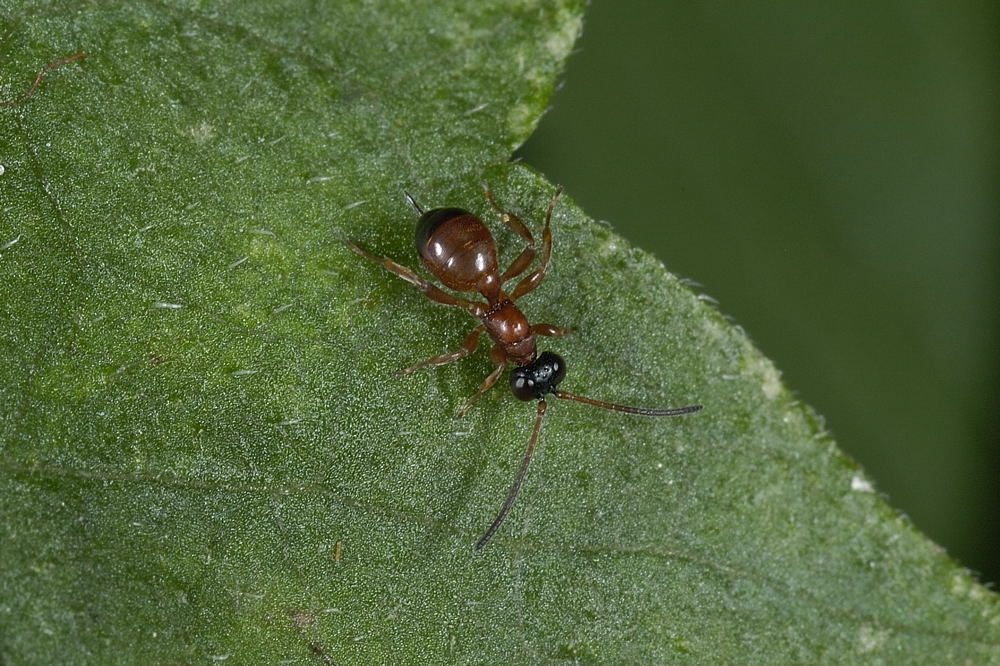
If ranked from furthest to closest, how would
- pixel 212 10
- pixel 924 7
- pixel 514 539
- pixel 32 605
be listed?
pixel 924 7 < pixel 514 539 < pixel 212 10 < pixel 32 605

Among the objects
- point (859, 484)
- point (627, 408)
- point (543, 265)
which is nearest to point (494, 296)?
point (543, 265)

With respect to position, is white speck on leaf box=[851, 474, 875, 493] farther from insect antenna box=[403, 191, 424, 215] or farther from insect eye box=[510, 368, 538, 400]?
insect antenna box=[403, 191, 424, 215]

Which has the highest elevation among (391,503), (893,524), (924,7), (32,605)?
(924,7)

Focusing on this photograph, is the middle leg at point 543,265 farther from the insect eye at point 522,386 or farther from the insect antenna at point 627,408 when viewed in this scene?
the insect antenna at point 627,408

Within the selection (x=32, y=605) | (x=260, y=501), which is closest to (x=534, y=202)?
(x=260, y=501)

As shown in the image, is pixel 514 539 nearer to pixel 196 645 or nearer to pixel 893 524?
pixel 196 645

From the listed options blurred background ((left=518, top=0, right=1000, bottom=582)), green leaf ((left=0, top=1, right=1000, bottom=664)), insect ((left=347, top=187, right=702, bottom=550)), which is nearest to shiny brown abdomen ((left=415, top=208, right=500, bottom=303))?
insect ((left=347, top=187, right=702, bottom=550))

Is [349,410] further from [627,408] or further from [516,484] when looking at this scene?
[627,408]
